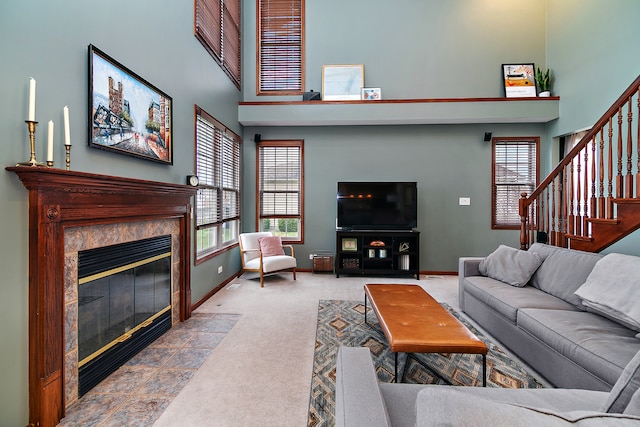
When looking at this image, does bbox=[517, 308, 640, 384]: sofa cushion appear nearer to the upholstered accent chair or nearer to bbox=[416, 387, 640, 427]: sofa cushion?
bbox=[416, 387, 640, 427]: sofa cushion

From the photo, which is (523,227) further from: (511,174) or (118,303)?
(118,303)

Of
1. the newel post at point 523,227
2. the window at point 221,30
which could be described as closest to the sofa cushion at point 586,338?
the newel post at point 523,227

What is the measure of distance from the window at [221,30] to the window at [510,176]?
15.6ft

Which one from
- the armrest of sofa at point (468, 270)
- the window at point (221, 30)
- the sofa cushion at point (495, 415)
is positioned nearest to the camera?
the sofa cushion at point (495, 415)

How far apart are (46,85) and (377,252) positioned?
14.4 ft

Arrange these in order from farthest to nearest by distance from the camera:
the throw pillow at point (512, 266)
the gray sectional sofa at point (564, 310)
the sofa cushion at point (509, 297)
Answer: the throw pillow at point (512, 266) → the sofa cushion at point (509, 297) → the gray sectional sofa at point (564, 310)

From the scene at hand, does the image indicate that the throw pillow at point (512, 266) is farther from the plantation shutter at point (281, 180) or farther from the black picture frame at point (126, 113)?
the black picture frame at point (126, 113)

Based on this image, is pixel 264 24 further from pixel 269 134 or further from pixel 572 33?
pixel 572 33

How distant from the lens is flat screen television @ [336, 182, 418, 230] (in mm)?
4836

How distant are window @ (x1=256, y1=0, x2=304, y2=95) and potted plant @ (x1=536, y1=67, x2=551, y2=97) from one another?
409cm

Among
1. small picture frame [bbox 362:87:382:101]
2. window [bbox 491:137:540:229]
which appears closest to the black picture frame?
small picture frame [bbox 362:87:382:101]

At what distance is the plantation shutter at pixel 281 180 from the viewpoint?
5250mm

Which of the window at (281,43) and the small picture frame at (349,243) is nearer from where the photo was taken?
the small picture frame at (349,243)

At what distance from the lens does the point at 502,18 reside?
492 centimetres
